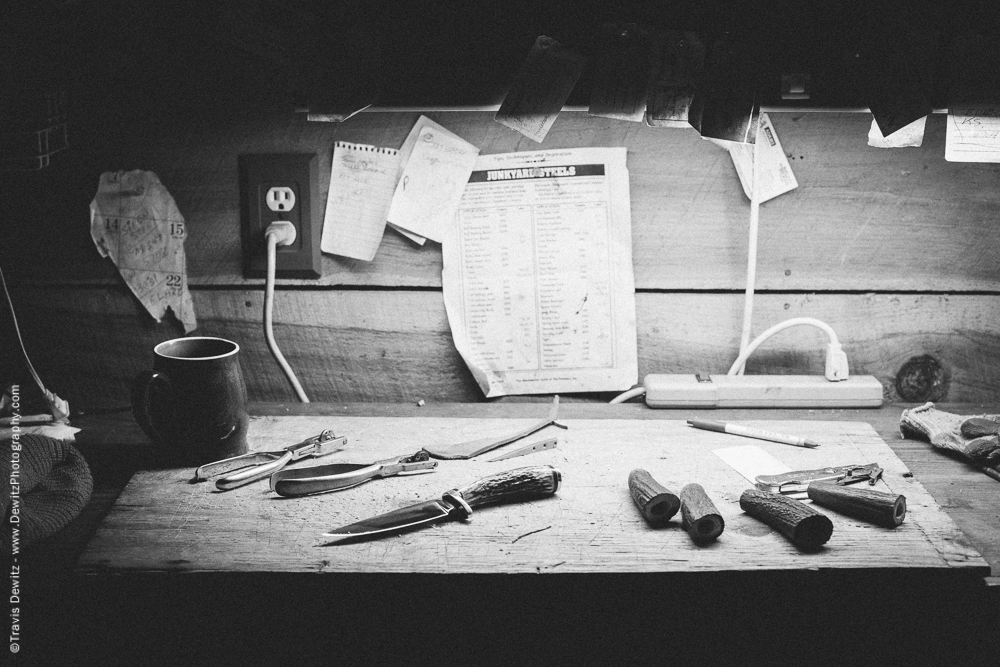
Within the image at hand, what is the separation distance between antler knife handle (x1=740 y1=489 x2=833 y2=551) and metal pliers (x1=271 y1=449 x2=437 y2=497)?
37 cm

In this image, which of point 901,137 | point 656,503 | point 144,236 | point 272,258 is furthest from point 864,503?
point 144,236

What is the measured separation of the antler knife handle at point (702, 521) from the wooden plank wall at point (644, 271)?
0.42m

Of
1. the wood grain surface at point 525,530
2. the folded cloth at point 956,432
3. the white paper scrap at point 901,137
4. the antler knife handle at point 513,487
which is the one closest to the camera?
the wood grain surface at point 525,530

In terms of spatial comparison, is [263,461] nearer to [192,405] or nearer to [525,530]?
[192,405]

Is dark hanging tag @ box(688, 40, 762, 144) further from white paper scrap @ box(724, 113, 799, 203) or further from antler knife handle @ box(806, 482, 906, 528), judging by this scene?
antler knife handle @ box(806, 482, 906, 528)

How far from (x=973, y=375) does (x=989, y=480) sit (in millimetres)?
325

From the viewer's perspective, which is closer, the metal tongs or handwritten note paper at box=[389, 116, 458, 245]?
the metal tongs

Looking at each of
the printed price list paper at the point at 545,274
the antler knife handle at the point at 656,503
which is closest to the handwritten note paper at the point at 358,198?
the printed price list paper at the point at 545,274

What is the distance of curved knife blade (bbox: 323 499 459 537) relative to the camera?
76 centimetres

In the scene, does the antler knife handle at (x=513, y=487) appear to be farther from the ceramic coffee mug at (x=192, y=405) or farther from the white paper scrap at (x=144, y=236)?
the white paper scrap at (x=144, y=236)

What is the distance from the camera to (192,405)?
889 millimetres

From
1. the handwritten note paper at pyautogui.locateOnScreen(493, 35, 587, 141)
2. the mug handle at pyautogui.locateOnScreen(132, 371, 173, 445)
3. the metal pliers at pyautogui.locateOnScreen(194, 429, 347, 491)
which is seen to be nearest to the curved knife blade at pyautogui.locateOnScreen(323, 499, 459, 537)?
the metal pliers at pyautogui.locateOnScreen(194, 429, 347, 491)

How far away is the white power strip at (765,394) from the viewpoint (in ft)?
3.67

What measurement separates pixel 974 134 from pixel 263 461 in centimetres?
102
